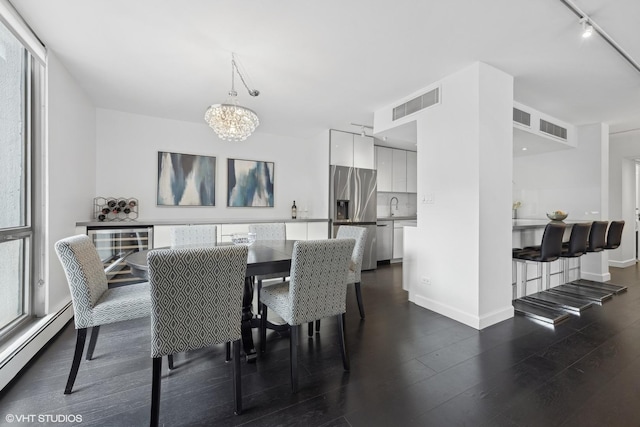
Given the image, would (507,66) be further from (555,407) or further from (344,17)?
(555,407)

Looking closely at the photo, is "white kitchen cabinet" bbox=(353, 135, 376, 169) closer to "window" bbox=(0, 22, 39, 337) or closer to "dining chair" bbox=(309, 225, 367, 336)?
"dining chair" bbox=(309, 225, 367, 336)

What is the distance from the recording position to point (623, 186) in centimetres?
512

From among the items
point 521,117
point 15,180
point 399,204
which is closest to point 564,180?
point 521,117

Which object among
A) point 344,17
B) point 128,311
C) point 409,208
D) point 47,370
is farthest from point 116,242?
point 409,208

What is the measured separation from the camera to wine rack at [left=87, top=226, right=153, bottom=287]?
334 cm

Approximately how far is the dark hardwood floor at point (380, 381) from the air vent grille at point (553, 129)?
8.72ft

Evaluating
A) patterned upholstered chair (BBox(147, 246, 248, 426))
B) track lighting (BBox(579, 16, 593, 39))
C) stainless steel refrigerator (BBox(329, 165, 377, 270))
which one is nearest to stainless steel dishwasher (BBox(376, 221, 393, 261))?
stainless steel refrigerator (BBox(329, 165, 377, 270))

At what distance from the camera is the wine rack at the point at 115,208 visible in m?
3.76

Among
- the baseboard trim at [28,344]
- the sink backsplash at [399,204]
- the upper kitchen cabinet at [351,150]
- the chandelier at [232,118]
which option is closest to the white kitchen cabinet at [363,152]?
the upper kitchen cabinet at [351,150]

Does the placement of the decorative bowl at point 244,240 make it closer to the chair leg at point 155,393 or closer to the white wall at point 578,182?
the chair leg at point 155,393

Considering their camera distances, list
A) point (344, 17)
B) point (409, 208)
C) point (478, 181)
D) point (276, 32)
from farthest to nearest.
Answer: point (409, 208) < point (478, 181) < point (276, 32) < point (344, 17)

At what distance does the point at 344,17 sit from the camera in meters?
1.98

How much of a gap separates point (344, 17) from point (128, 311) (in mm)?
2566
